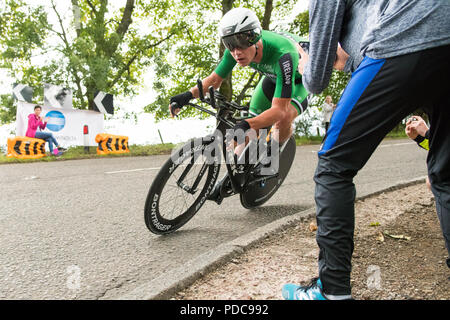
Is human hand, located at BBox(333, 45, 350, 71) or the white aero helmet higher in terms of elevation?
the white aero helmet

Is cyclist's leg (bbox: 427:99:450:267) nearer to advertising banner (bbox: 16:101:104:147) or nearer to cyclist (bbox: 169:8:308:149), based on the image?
cyclist (bbox: 169:8:308:149)

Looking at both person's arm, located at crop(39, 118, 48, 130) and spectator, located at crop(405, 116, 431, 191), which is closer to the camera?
spectator, located at crop(405, 116, 431, 191)

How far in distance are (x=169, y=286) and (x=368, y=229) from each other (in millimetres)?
1878

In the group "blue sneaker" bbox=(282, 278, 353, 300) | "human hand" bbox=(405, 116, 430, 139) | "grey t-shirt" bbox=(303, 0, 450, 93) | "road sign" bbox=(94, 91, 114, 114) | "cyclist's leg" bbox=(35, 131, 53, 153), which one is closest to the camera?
"grey t-shirt" bbox=(303, 0, 450, 93)

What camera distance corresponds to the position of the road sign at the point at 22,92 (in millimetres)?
12484

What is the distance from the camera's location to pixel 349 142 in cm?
167

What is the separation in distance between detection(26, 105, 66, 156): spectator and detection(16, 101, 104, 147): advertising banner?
0.69 feet

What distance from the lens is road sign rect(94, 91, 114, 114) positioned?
548 inches

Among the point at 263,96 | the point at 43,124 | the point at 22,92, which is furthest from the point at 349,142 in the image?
the point at 22,92

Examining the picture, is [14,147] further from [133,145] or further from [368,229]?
[368,229]

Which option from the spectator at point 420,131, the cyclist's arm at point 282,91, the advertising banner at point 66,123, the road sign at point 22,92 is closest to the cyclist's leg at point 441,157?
the spectator at point 420,131

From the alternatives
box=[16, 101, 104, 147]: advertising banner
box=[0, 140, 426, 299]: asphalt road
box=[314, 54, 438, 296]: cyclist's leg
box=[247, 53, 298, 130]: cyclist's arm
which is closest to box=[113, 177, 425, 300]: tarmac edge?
box=[0, 140, 426, 299]: asphalt road

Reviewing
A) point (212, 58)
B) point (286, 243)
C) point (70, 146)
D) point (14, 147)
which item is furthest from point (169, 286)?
point (212, 58)
